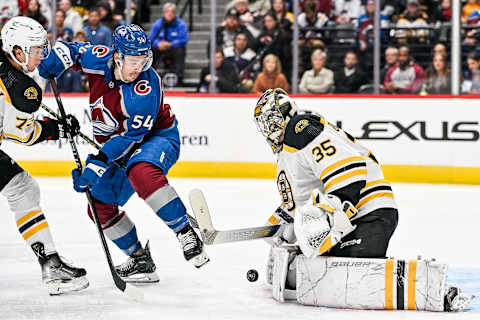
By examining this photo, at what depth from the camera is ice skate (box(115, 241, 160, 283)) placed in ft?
13.0

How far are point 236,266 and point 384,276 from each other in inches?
43.7

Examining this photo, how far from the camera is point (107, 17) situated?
835 centimetres

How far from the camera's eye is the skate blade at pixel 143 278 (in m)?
3.94

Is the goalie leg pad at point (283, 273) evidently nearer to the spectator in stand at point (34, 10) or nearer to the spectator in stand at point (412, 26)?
the spectator in stand at point (412, 26)

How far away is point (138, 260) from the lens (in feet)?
13.2

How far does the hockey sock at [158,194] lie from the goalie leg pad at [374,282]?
56cm

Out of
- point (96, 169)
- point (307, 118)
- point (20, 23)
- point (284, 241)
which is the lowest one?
point (284, 241)

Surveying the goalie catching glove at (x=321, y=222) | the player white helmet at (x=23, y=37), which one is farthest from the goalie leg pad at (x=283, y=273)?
the player white helmet at (x=23, y=37)

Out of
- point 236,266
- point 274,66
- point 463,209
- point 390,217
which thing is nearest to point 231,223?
point 236,266

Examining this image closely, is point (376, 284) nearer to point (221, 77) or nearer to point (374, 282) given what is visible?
point (374, 282)

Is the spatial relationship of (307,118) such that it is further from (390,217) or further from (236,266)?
(236,266)

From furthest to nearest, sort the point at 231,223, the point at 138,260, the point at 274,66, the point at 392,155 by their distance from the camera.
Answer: the point at 274,66
the point at 392,155
the point at 231,223
the point at 138,260

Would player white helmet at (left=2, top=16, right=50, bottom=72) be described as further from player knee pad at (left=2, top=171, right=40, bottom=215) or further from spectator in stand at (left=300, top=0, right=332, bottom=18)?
spectator in stand at (left=300, top=0, right=332, bottom=18)

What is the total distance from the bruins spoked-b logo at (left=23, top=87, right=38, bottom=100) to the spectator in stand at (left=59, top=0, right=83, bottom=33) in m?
4.97
